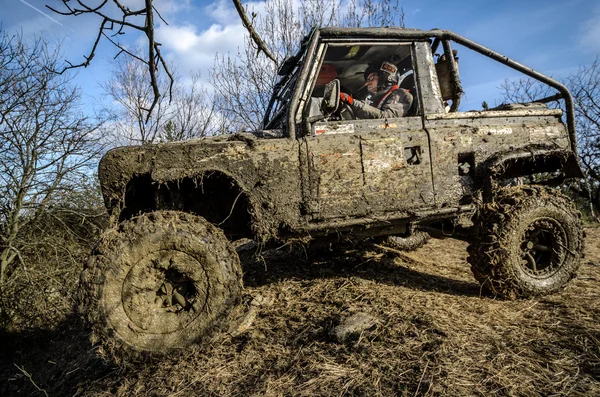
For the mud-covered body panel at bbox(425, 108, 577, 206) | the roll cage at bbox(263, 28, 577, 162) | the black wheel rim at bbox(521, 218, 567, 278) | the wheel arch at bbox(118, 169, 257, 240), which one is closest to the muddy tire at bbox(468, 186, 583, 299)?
the black wheel rim at bbox(521, 218, 567, 278)

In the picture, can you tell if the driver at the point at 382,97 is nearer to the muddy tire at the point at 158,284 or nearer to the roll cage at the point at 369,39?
the roll cage at the point at 369,39

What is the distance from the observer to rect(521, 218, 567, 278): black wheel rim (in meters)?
3.25

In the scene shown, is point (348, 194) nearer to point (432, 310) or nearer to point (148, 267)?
point (432, 310)

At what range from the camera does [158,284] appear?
8.73 ft

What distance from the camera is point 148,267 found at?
262cm

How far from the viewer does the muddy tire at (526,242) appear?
3111 mm

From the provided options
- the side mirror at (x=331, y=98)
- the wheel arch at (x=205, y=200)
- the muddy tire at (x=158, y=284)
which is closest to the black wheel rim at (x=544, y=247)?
the side mirror at (x=331, y=98)

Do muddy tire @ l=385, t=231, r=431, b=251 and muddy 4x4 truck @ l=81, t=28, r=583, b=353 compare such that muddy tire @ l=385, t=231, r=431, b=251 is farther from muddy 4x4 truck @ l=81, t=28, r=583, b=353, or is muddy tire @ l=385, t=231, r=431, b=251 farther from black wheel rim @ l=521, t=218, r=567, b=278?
black wheel rim @ l=521, t=218, r=567, b=278

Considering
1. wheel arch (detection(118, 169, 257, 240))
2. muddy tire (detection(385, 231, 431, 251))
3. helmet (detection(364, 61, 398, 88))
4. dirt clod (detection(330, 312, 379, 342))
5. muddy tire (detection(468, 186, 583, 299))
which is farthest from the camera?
muddy tire (detection(385, 231, 431, 251))

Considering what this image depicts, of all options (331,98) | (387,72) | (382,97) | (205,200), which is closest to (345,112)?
(382,97)

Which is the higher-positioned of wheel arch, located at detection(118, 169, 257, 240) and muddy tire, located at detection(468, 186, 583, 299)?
wheel arch, located at detection(118, 169, 257, 240)

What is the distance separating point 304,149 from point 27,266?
175 inches

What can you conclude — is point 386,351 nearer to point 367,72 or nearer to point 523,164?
point 523,164

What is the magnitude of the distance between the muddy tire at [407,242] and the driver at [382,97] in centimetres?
202
